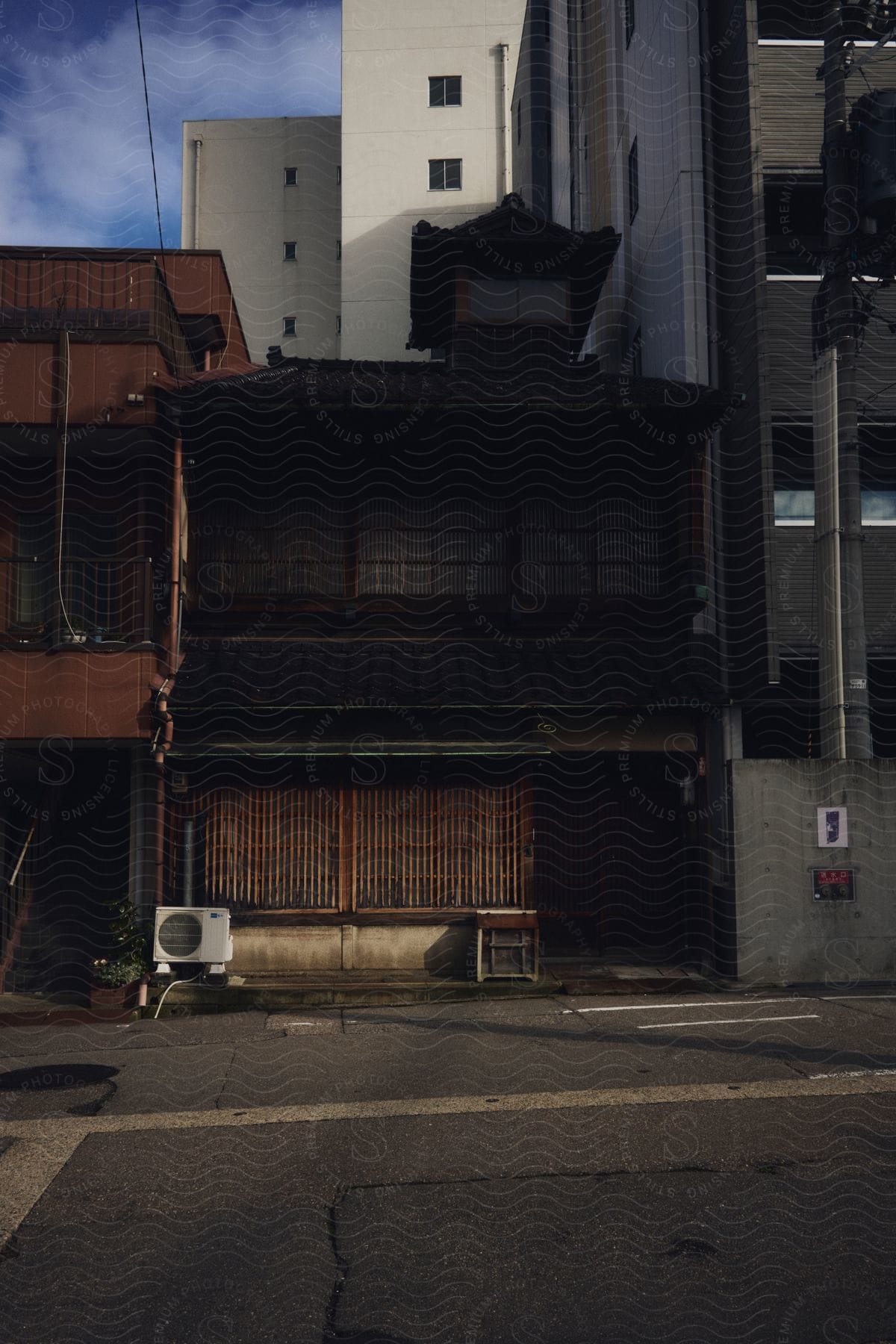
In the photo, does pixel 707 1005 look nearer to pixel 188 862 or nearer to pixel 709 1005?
pixel 709 1005

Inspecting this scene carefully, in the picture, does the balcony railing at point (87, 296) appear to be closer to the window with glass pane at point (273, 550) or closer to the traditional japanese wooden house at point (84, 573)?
the traditional japanese wooden house at point (84, 573)

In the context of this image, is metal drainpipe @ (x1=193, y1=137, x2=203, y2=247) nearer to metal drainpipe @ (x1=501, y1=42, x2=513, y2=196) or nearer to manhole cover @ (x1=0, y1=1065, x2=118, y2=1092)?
metal drainpipe @ (x1=501, y1=42, x2=513, y2=196)

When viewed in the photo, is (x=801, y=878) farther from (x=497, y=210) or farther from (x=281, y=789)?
(x=497, y=210)

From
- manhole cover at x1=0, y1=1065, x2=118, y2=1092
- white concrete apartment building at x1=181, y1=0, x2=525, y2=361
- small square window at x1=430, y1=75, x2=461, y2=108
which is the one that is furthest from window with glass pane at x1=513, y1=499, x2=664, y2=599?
small square window at x1=430, y1=75, x2=461, y2=108

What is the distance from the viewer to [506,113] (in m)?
A: 32.9

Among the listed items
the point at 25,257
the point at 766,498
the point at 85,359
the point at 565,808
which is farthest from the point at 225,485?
the point at 766,498

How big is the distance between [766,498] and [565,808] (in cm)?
531

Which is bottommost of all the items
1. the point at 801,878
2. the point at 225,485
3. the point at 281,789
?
the point at 801,878

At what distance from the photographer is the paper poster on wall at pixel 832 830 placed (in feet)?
46.6

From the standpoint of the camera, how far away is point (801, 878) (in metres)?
14.2

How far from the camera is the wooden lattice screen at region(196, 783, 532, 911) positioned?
15148mm

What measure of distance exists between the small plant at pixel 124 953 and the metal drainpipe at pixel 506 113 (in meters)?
25.6

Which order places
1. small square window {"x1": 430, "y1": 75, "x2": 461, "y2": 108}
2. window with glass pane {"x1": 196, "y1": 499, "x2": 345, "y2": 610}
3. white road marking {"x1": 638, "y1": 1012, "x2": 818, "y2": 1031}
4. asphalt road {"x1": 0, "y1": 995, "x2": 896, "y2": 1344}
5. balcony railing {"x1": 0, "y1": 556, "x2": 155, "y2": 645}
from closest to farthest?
asphalt road {"x1": 0, "y1": 995, "x2": 896, "y2": 1344}
white road marking {"x1": 638, "y1": 1012, "x2": 818, "y2": 1031}
balcony railing {"x1": 0, "y1": 556, "x2": 155, "y2": 645}
window with glass pane {"x1": 196, "y1": 499, "x2": 345, "y2": 610}
small square window {"x1": 430, "y1": 75, "x2": 461, "y2": 108}

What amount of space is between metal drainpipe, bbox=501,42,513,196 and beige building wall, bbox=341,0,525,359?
99mm
